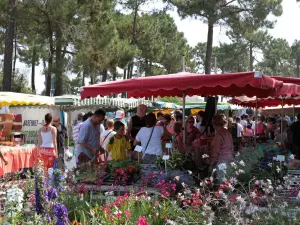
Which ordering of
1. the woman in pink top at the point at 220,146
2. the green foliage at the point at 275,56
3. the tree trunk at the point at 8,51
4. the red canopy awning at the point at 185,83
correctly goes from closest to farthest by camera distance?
the red canopy awning at the point at 185,83 < the woman in pink top at the point at 220,146 < the tree trunk at the point at 8,51 < the green foliage at the point at 275,56

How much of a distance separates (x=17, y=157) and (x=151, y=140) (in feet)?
13.8

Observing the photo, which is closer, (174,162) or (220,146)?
(174,162)

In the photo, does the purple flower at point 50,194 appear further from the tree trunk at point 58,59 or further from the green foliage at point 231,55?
the green foliage at point 231,55

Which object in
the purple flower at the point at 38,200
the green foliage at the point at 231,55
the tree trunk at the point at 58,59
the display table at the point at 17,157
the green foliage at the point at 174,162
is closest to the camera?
the purple flower at the point at 38,200

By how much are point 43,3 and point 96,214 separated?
1736cm

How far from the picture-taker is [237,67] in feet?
212

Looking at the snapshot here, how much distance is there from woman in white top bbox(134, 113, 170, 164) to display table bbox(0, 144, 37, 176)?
3.45 meters

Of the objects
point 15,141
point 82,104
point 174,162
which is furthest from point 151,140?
point 82,104

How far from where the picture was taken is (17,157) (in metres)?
9.65

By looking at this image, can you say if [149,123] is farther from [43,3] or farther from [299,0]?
[43,3]

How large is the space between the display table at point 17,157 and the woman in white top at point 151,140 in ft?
11.3

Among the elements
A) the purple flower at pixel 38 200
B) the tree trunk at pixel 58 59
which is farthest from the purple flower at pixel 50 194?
the tree trunk at pixel 58 59

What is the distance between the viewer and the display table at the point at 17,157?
9.10m

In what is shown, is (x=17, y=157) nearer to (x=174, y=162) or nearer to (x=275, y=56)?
(x=174, y=162)
